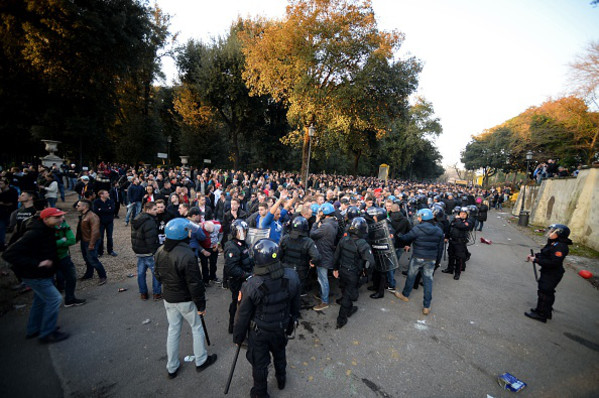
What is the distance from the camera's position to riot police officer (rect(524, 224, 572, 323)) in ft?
15.8

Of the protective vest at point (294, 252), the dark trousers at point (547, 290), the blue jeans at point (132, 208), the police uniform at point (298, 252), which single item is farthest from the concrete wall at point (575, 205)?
the blue jeans at point (132, 208)

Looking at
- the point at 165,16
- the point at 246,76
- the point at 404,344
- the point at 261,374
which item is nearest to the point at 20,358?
the point at 261,374

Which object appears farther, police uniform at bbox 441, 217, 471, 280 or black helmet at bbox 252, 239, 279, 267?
police uniform at bbox 441, 217, 471, 280

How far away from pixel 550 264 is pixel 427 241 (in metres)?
2.33

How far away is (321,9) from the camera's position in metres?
14.9

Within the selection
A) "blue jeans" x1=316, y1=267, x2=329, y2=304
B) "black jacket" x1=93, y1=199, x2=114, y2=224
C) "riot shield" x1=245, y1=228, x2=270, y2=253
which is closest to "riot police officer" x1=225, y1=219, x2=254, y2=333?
"riot shield" x1=245, y1=228, x2=270, y2=253

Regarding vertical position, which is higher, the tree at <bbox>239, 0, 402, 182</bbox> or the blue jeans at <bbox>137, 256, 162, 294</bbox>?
the tree at <bbox>239, 0, 402, 182</bbox>

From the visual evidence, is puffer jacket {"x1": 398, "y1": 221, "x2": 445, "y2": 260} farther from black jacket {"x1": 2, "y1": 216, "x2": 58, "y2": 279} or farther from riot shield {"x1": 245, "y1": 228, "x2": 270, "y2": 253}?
black jacket {"x1": 2, "y1": 216, "x2": 58, "y2": 279}

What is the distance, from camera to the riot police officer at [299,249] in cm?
437

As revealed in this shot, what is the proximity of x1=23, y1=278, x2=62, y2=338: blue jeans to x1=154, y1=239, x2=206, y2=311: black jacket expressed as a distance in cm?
207

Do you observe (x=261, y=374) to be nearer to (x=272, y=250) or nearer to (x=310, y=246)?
(x=272, y=250)

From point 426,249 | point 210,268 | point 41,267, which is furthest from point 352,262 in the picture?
point 41,267

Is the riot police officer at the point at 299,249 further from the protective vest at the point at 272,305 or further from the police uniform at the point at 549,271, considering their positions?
the police uniform at the point at 549,271

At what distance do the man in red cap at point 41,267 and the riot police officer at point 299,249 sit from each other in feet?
11.5
